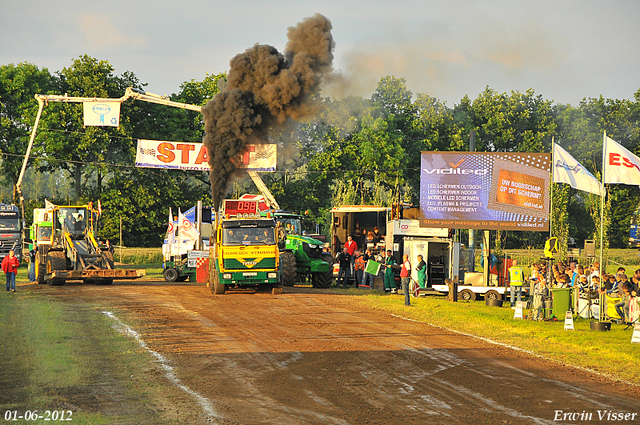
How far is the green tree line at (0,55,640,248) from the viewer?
54312mm

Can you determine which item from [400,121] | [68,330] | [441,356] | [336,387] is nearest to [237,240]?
[68,330]

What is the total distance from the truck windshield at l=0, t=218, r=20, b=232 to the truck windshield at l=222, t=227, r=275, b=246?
87.5 feet

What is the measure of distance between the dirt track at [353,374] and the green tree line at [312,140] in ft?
108

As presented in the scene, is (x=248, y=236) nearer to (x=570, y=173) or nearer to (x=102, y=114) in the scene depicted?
(x=570, y=173)

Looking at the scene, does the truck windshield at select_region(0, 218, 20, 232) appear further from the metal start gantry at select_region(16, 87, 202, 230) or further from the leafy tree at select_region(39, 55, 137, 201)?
the leafy tree at select_region(39, 55, 137, 201)

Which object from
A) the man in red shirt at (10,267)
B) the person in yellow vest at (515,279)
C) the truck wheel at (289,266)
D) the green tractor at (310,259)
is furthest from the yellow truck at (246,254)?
the person in yellow vest at (515,279)

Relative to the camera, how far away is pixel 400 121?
6350cm

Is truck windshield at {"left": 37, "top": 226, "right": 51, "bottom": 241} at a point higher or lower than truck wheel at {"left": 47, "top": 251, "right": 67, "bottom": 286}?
higher

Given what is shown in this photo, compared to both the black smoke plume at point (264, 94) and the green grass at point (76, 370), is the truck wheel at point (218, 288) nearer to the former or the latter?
the black smoke plume at point (264, 94)

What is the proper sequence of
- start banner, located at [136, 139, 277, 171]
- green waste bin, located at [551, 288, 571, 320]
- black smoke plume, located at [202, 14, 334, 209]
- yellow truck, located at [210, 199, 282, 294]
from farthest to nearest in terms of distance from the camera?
start banner, located at [136, 139, 277, 171]
black smoke plume, located at [202, 14, 334, 209]
yellow truck, located at [210, 199, 282, 294]
green waste bin, located at [551, 288, 571, 320]

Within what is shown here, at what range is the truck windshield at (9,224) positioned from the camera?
4422 cm

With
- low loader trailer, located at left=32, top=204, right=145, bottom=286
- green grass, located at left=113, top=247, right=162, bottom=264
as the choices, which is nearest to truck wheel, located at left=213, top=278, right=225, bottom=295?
low loader trailer, located at left=32, top=204, right=145, bottom=286

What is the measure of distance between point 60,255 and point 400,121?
137 feet

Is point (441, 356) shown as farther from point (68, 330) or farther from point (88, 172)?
point (88, 172)
